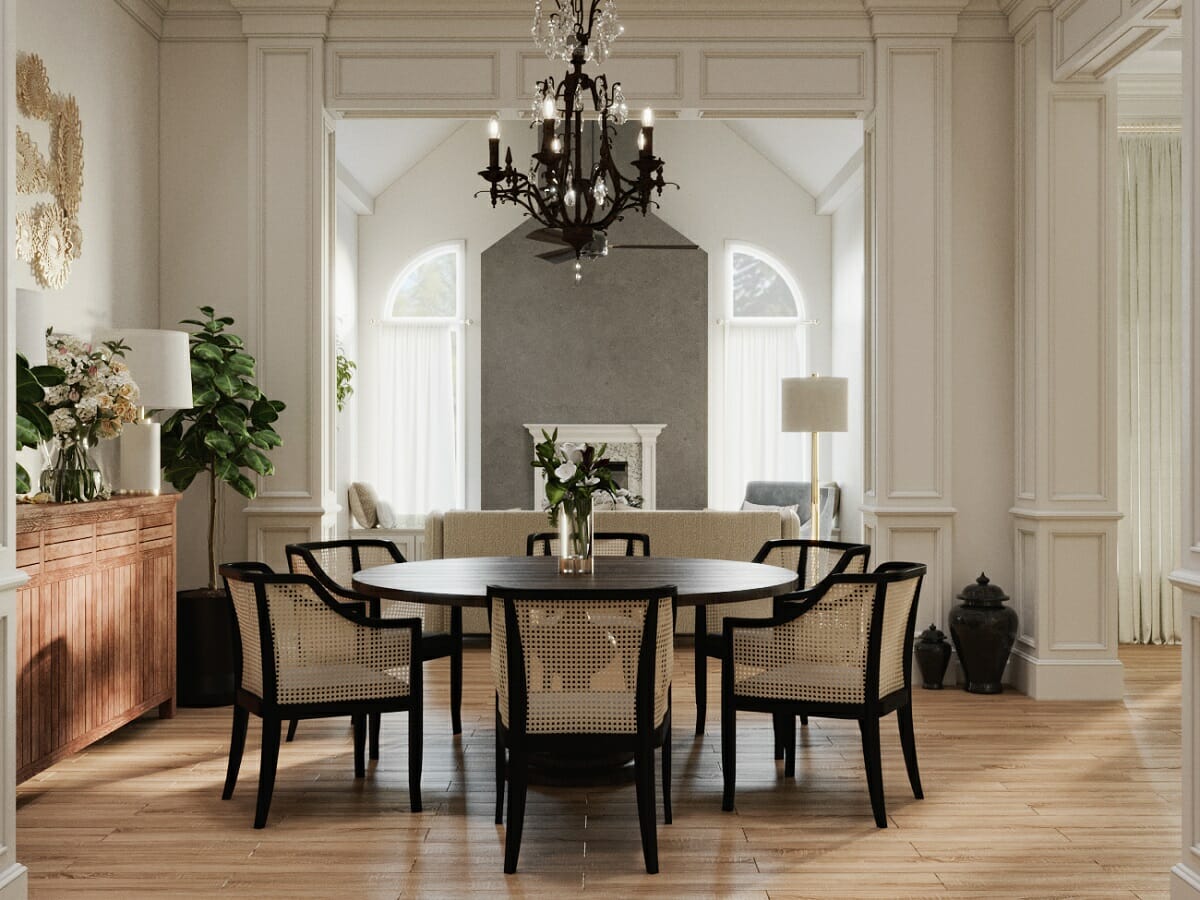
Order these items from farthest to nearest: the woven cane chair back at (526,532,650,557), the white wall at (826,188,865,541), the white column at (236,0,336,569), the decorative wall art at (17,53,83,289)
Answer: the white wall at (826,188,865,541), the white column at (236,0,336,569), the woven cane chair back at (526,532,650,557), the decorative wall art at (17,53,83,289)

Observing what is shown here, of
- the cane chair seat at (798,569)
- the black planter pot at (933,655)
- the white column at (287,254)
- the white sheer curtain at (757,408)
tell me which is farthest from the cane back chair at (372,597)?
the white sheer curtain at (757,408)

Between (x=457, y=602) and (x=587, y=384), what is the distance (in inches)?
275

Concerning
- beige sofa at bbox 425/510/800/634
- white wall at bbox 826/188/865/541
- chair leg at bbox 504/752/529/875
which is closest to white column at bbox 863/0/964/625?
beige sofa at bbox 425/510/800/634

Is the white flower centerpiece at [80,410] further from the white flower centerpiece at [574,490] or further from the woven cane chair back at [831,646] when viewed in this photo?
the woven cane chair back at [831,646]

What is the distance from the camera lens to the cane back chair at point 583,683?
9.97 ft

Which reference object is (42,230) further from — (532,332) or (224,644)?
(532,332)

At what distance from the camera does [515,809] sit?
3.02 m

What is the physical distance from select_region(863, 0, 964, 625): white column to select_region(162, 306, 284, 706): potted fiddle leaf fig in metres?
3.03

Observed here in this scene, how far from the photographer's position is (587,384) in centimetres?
1030

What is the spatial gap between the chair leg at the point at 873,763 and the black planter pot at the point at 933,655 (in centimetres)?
209

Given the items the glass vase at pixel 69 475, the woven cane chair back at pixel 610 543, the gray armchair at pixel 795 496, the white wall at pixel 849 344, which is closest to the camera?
the glass vase at pixel 69 475

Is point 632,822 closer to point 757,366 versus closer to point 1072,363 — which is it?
point 1072,363

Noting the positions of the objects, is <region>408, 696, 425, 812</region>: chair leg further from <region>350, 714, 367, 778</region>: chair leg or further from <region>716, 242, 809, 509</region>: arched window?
<region>716, 242, 809, 509</region>: arched window

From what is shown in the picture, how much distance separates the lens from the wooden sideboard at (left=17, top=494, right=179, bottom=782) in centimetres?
359
